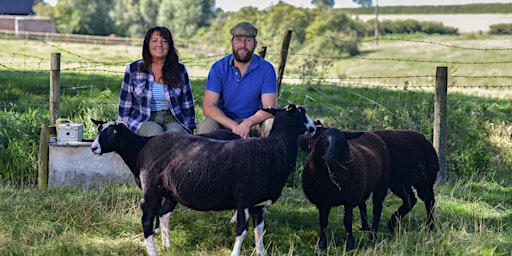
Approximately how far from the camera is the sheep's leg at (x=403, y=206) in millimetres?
7928

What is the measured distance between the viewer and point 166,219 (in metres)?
7.19

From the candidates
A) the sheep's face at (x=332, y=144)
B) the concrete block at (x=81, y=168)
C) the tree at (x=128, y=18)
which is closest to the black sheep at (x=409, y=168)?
the sheep's face at (x=332, y=144)

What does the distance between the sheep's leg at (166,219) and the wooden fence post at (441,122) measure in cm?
443

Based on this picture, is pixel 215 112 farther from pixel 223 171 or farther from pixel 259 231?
pixel 259 231

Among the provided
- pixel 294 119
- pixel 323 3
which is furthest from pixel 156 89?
pixel 323 3

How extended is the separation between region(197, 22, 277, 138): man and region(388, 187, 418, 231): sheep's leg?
1603 mm

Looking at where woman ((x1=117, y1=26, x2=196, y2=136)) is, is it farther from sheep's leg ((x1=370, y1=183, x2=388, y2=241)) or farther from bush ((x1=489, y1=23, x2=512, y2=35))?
bush ((x1=489, y1=23, x2=512, y2=35))

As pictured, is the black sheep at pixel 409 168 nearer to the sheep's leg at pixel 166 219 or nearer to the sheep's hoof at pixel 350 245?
the sheep's hoof at pixel 350 245

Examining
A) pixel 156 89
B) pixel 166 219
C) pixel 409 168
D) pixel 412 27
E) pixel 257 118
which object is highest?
pixel 412 27

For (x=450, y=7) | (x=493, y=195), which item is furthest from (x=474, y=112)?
(x=450, y=7)

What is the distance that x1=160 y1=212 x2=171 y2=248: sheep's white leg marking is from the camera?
7.06 metres

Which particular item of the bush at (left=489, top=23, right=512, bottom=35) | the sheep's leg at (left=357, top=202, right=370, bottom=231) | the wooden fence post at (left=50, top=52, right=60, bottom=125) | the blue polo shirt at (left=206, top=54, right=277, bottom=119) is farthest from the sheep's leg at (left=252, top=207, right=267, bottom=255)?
the bush at (left=489, top=23, right=512, bottom=35)

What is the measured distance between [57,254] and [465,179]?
237 inches

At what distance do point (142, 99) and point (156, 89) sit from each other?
19 centimetres
